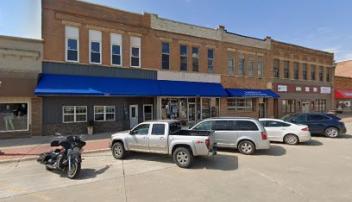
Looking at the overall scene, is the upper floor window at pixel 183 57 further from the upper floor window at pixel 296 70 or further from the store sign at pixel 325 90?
the store sign at pixel 325 90

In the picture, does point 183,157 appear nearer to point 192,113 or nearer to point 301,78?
point 192,113

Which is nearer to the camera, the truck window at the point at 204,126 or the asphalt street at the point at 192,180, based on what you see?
the asphalt street at the point at 192,180

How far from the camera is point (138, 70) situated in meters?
21.7

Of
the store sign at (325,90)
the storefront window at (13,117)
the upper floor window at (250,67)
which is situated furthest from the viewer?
the store sign at (325,90)

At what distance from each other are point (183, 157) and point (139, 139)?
2.13 metres

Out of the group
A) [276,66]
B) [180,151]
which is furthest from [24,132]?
[276,66]

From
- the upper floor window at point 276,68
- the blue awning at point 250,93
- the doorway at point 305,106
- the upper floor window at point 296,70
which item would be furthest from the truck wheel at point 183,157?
the doorway at point 305,106

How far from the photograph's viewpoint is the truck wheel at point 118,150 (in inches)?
446

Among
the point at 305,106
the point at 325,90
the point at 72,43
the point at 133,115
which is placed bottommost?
the point at 133,115

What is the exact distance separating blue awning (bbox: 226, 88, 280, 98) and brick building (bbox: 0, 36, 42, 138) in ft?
55.9

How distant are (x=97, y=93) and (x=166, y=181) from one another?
1117cm

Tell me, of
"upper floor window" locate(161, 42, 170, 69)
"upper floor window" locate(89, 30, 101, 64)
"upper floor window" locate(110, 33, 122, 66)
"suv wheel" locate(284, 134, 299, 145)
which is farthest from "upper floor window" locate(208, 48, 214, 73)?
"suv wheel" locate(284, 134, 299, 145)

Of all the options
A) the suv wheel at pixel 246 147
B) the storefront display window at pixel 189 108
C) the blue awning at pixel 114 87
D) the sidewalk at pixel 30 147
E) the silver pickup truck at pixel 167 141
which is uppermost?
the blue awning at pixel 114 87

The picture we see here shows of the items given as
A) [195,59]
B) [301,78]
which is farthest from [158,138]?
[301,78]
